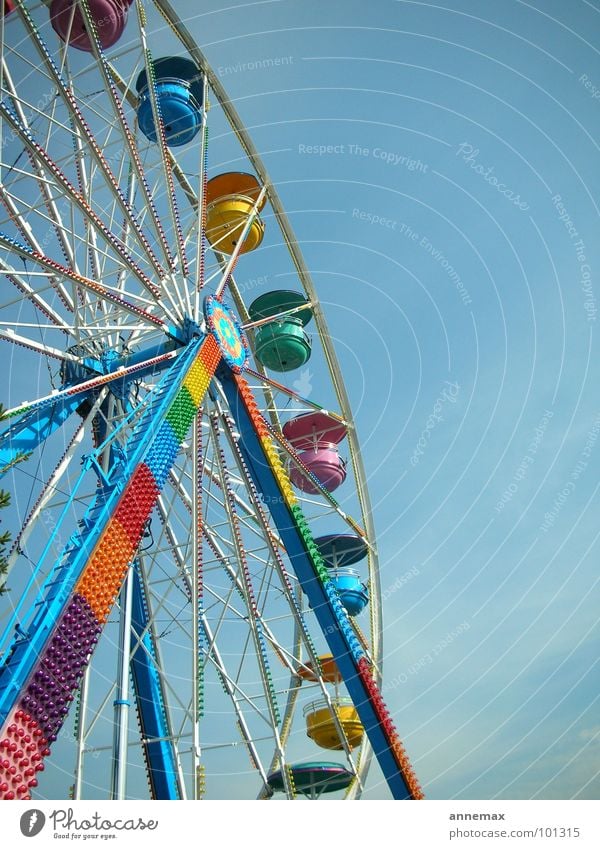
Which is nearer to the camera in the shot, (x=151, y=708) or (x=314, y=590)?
(x=314, y=590)

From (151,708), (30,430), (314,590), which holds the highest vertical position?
(30,430)

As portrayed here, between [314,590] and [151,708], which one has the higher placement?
[314,590]

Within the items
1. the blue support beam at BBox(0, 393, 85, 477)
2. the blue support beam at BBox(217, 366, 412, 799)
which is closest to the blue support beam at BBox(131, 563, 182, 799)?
the blue support beam at BBox(217, 366, 412, 799)

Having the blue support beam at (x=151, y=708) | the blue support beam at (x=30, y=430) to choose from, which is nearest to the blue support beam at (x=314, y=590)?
the blue support beam at (x=151, y=708)

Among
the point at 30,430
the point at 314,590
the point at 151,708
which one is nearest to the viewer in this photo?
the point at 30,430

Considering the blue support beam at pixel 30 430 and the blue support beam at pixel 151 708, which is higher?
the blue support beam at pixel 30 430

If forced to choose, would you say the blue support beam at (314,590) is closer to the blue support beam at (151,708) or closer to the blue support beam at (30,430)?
the blue support beam at (151,708)

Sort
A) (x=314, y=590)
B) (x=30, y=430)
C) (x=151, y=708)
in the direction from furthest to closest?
(x=151, y=708), (x=314, y=590), (x=30, y=430)

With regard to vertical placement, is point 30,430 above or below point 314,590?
above

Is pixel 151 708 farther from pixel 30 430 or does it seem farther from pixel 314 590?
pixel 30 430

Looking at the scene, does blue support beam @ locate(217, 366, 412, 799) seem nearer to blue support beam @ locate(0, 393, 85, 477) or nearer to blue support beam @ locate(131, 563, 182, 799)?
blue support beam @ locate(131, 563, 182, 799)

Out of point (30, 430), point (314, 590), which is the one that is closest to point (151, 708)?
point (314, 590)
